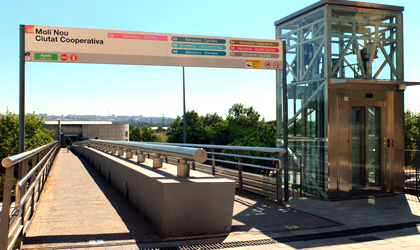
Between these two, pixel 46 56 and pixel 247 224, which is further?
pixel 46 56

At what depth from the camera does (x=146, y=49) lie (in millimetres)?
7828

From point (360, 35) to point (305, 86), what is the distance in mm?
1815

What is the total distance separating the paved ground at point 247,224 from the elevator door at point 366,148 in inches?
38.2

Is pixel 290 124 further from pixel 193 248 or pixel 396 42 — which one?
pixel 193 248

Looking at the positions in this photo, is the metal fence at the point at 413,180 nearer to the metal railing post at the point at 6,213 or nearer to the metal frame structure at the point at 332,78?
the metal frame structure at the point at 332,78

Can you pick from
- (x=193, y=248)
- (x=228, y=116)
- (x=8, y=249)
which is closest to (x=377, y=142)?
(x=193, y=248)

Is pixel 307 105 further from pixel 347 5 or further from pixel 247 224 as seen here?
pixel 247 224

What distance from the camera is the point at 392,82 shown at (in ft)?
29.3

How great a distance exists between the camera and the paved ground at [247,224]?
4.71m

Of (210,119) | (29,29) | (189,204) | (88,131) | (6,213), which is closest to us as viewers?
(6,213)

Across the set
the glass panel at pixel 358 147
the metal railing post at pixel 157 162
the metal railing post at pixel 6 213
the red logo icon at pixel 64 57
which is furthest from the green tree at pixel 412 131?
the metal railing post at pixel 6 213

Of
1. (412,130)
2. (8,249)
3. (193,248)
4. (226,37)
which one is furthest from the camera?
(412,130)

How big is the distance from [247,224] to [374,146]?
494cm

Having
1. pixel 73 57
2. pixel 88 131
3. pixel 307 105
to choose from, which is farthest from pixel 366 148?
pixel 88 131
